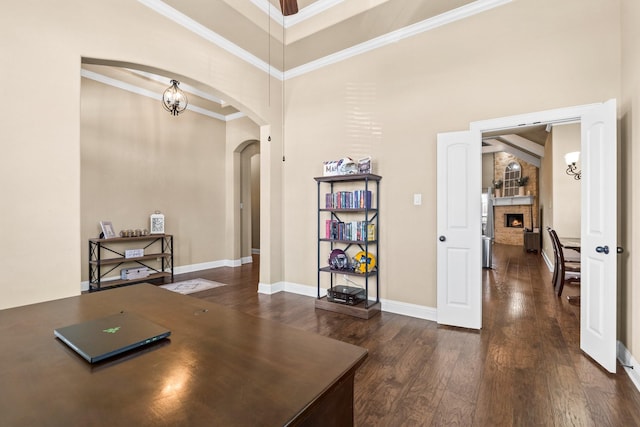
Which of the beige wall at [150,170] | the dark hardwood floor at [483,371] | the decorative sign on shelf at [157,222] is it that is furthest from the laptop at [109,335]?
the decorative sign on shelf at [157,222]

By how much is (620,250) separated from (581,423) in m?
1.47

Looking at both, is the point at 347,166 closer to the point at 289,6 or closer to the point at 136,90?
the point at 289,6

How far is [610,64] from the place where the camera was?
106 inches

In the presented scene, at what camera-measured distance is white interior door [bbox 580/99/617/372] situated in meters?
2.36

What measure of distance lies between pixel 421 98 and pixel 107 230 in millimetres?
4869

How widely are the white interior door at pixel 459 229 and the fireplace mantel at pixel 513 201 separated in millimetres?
9198

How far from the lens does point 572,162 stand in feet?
19.2

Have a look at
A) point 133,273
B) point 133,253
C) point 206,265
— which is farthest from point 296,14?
point 206,265

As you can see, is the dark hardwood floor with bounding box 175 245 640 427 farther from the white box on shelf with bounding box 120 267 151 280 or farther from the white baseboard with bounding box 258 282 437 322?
the white box on shelf with bounding box 120 267 151 280

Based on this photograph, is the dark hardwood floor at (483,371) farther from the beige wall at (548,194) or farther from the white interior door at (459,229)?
the beige wall at (548,194)

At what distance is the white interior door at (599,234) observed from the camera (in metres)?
2.36

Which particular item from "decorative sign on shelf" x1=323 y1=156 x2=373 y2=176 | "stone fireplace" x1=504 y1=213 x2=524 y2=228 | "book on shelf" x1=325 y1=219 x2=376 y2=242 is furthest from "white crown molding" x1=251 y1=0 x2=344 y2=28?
"stone fireplace" x1=504 y1=213 x2=524 y2=228

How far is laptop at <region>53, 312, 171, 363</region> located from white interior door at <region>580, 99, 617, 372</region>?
3065 millimetres

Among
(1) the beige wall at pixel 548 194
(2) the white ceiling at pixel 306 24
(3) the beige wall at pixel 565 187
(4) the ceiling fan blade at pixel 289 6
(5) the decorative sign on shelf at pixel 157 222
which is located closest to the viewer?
(4) the ceiling fan blade at pixel 289 6
